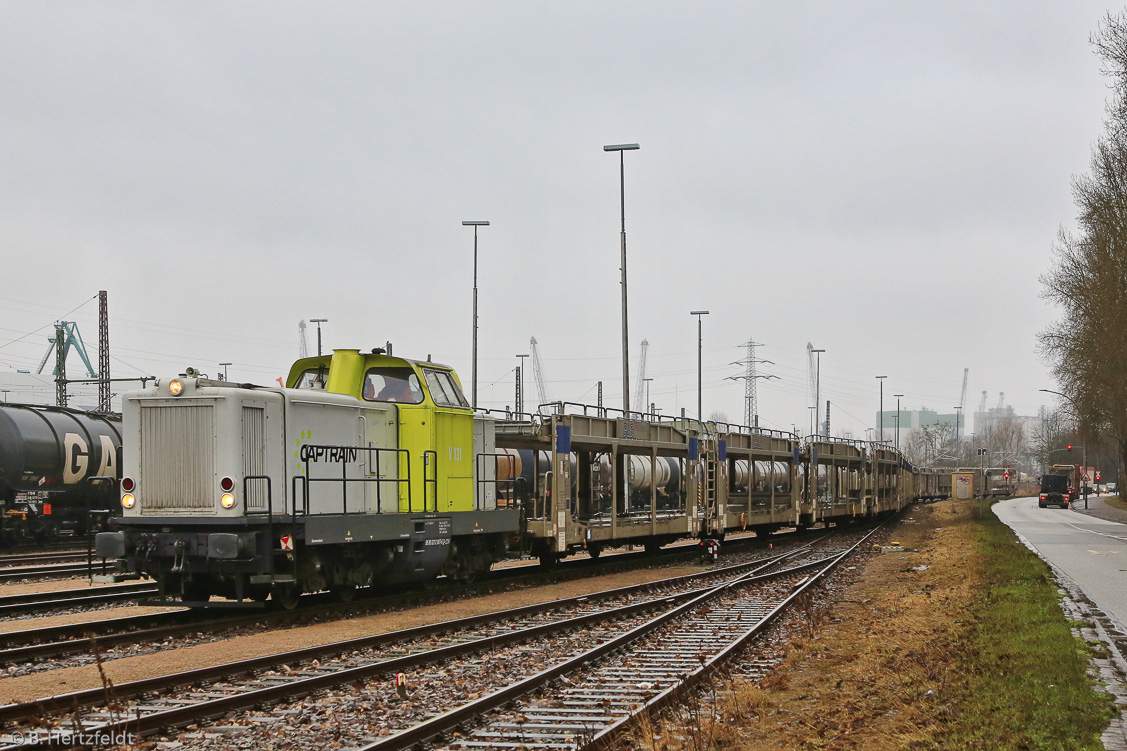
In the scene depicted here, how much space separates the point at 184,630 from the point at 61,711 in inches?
174

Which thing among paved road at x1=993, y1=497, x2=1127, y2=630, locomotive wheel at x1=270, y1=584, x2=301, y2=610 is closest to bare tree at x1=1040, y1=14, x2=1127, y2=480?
paved road at x1=993, y1=497, x2=1127, y2=630

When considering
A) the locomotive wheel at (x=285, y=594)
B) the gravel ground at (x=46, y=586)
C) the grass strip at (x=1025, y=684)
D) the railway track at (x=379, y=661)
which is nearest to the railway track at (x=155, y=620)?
the locomotive wheel at (x=285, y=594)

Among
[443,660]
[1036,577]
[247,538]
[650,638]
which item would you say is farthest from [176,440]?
[1036,577]

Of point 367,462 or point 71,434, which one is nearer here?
point 367,462

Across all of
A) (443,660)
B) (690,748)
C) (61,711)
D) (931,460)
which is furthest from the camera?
(931,460)

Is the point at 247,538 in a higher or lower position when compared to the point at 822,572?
higher

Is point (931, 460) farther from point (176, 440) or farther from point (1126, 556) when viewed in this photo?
point (176, 440)

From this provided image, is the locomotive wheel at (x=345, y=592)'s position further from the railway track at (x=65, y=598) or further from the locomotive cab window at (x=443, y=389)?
the railway track at (x=65, y=598)

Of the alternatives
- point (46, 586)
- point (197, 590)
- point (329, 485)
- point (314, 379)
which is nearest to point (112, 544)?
point (197, 590)

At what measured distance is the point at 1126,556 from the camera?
25.5 m

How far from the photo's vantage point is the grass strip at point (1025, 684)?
693 cm

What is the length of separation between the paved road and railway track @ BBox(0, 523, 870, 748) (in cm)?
520

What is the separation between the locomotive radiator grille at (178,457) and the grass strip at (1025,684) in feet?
31.1

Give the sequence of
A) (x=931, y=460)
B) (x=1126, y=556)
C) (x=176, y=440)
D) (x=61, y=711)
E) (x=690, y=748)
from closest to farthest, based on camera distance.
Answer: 1. (x=690, y=748)
2. (x=61, y=711)
3. (x=176, y=440)
4. (x=1126, y=556)
5. (x=931, y=460)
